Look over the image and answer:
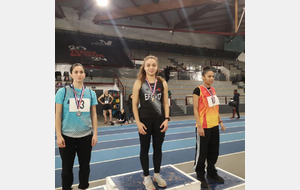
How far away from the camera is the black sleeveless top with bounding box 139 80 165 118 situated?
2.19 m

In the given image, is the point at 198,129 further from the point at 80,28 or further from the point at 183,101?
the point at 80,28

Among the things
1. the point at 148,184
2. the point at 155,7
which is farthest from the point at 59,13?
the point at 148,184

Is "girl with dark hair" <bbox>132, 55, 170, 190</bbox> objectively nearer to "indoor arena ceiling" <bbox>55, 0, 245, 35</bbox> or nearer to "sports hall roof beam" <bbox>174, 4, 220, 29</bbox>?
"indoor arena ceiling" <bbox>55, 0, 245, 35</bbox>

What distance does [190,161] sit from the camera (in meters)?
3.85

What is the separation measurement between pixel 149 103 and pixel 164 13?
16.1 meters

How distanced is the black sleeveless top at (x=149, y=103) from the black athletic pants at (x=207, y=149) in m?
0.77

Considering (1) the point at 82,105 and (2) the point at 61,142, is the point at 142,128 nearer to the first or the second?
(1) the point at 82,105

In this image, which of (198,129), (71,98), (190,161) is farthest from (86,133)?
(190,161)

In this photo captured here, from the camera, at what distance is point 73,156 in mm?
2082

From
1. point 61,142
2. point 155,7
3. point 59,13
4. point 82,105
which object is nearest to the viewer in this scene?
point 61,142

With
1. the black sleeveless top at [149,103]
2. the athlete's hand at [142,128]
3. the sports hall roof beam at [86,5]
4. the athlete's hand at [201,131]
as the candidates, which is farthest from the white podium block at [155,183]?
the sports hall roof beam at [86,5]

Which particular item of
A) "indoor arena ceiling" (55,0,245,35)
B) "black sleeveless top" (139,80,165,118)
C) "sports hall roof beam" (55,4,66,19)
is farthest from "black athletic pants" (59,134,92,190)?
"sports hall roof beam" (55,4,66,19)

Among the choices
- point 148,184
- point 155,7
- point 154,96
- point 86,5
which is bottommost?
point 148,184

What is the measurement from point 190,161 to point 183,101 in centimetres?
911
